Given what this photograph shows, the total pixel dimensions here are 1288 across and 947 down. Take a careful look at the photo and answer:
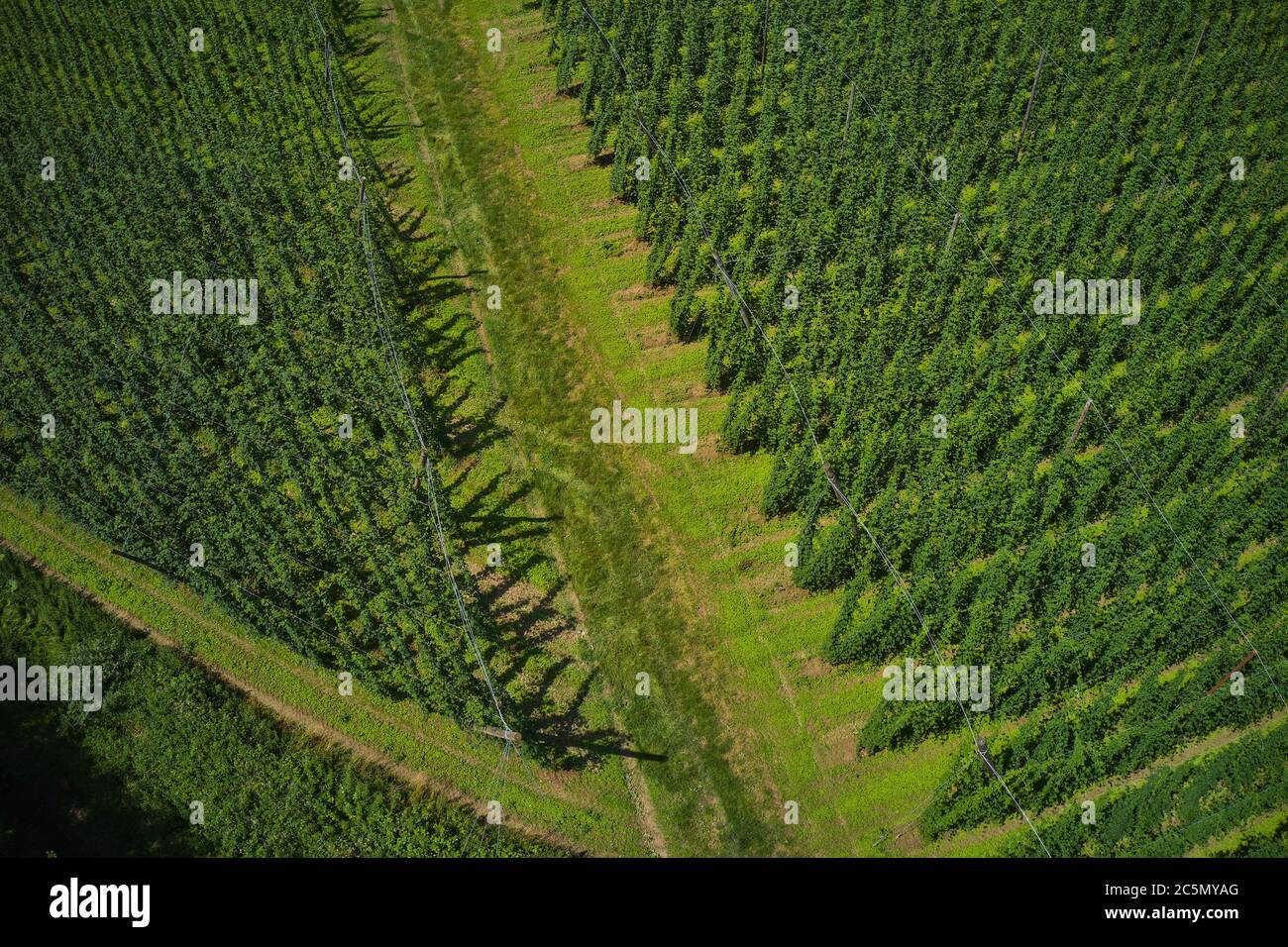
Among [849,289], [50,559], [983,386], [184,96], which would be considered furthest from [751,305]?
[184,96]

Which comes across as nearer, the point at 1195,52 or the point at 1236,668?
the point at 1236,668

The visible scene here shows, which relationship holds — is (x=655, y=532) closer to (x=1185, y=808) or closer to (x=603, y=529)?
(x=603, y=529)

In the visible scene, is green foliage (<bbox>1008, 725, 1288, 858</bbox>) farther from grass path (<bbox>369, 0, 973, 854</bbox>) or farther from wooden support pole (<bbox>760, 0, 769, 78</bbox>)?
wooden support pole (<bbox>760, 0, 769, 78</bbox>)

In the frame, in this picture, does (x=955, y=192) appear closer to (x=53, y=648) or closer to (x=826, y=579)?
(x=826, y=579)

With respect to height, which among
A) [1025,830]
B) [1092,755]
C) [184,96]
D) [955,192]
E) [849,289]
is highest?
[184,96]

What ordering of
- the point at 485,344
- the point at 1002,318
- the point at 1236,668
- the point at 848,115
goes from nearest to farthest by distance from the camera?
the point at 1236,668
the point at 1002,318
the point at 485,344
the point at 848,115

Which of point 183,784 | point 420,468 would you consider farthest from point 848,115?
point 183,784

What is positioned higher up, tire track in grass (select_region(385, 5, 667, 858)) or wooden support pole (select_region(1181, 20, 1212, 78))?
wooden support pole (select_region(1181, 20, 1212, 78))

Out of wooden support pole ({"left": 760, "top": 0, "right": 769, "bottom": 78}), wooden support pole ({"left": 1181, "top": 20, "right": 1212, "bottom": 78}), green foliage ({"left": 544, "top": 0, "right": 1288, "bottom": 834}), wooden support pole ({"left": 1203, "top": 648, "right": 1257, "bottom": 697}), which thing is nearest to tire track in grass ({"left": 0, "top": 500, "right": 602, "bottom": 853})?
green foliage ({"left": 544, "top": 0, "right": 1288, "bottom": 834})

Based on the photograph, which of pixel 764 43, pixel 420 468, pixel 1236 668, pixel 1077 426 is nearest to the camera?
pixel 1236 668

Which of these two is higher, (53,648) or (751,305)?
(751,305)

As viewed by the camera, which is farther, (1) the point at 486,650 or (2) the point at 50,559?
(2) the point at 50,559
